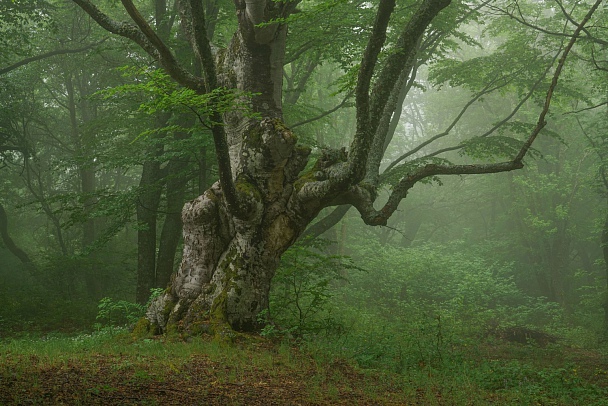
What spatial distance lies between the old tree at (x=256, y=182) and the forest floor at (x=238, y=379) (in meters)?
0.85

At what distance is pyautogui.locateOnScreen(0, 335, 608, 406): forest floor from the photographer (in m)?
3.98

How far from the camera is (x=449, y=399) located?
515cm

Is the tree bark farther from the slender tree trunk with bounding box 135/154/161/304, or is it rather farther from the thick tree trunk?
the thick tree trunk

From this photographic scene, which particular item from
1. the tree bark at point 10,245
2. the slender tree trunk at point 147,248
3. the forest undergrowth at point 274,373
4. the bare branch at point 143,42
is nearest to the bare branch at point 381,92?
the forest undergrowth at point 274,373

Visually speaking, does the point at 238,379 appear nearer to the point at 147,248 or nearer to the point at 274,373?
the point at 274,373

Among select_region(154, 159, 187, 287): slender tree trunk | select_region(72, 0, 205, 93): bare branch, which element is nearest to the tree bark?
select_region(154, 159, 187, 287): slender tree trunk

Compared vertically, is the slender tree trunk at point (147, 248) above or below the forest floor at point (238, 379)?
above

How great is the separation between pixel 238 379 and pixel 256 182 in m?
3.48

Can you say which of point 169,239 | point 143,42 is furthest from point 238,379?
point 169,239

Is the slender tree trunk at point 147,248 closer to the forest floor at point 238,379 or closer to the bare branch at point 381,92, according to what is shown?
the forest floor at point 238,379

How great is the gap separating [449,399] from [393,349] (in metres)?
2.47

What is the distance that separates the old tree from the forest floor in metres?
0.85

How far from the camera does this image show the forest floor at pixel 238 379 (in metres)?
3.98

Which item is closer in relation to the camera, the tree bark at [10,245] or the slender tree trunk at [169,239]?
the slender tree trunk at [169,239]
